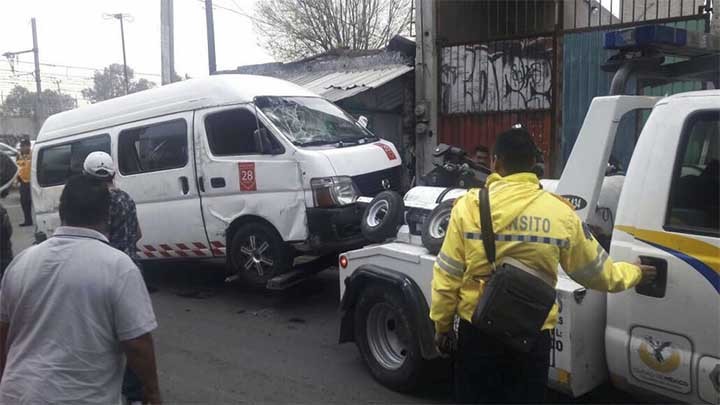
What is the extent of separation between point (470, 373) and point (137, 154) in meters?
5.64

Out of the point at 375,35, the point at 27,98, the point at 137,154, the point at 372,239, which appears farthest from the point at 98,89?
the point at 372,239

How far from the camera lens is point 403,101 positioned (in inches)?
475

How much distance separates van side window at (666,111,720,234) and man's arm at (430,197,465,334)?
43.5 inches

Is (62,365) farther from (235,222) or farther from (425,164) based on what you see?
(425,164)

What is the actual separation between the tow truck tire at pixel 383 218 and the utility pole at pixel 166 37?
10.6 metres

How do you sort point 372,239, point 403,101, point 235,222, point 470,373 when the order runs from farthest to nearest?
point 403,101 < point 235,222 < point 372,239 < point 470,373

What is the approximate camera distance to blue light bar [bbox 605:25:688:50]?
3.32 m

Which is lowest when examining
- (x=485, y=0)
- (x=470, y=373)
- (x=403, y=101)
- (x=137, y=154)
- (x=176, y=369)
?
(x=176, y=369)

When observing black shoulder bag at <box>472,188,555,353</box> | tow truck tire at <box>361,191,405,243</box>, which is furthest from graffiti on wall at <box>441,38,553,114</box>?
black shoulder bag at <box>472,188,555,353</box>

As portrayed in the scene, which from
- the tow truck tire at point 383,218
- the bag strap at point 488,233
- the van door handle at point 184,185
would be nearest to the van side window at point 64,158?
the van door handle at point 184,185

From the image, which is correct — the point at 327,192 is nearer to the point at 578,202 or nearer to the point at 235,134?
the point at 235,134

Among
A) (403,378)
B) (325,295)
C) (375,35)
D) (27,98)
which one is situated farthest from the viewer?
(27,98)

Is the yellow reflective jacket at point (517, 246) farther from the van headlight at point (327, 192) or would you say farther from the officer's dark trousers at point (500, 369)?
the van headlight at point (327, 192)

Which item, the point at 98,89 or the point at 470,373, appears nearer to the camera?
the point at 470,373
